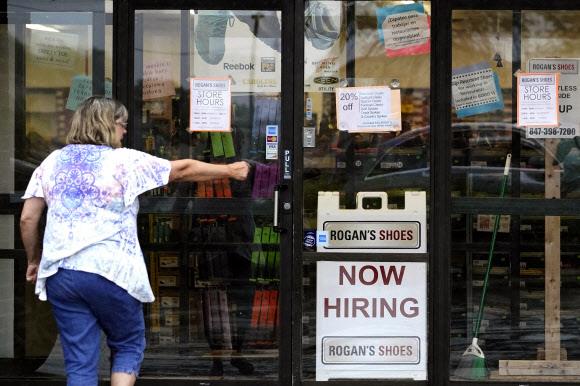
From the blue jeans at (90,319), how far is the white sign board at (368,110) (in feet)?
6.64

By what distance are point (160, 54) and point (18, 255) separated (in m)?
1.58

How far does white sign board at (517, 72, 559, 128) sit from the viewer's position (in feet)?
17.2

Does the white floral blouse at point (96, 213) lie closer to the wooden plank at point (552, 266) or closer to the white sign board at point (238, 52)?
the white sign board at point (238, 52)

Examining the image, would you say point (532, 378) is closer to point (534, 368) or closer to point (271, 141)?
point (534, 368)

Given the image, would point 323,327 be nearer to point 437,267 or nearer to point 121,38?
point 437,267

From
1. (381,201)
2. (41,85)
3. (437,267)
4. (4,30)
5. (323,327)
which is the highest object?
(4,30)

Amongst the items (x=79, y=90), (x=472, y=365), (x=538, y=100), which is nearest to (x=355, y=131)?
(x=538, y=100)

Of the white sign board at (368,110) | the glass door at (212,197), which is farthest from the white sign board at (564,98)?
the glass door at (212,197)

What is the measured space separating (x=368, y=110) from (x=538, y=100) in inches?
41.1

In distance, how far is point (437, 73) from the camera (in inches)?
205

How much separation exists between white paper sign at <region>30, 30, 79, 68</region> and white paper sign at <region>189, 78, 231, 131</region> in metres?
0.81

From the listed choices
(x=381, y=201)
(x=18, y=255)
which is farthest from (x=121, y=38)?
(x=381, y=201)

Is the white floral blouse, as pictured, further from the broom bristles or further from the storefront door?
the broom bristles

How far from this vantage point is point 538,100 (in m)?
5.27
